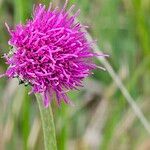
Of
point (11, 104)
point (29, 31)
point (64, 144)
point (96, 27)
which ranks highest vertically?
point (96, 27)

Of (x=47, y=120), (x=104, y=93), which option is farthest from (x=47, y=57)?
(x=104, y=93)

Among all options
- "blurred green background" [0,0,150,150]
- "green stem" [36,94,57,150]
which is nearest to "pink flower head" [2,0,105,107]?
"green stem" [36,94,57,150]

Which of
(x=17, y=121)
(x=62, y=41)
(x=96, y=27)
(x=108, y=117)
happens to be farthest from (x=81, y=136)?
(x=62, y=41)

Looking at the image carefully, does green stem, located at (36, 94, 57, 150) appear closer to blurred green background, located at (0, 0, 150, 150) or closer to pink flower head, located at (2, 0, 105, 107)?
pink flower head, located at (2, 0, 105, 107)


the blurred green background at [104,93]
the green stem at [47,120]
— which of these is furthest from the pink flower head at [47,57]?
the blurred green background at [104,93]

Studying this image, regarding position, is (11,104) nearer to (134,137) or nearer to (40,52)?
(134,137)

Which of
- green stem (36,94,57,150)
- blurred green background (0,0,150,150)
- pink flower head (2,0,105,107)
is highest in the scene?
blurred green background (0,0,150,150)
